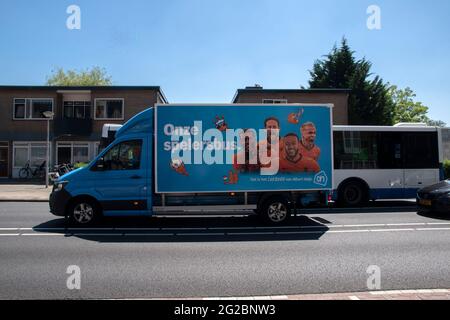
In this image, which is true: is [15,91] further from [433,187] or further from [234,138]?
[433,187]

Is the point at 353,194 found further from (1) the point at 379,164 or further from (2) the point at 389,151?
(2) the point at 389,151

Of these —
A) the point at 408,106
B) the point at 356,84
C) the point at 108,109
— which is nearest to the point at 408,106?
the point at 408,106

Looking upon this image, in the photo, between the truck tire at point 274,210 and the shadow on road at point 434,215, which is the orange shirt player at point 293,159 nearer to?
the truck tire at point 274,210

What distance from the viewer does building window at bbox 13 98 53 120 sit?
87.6 ft

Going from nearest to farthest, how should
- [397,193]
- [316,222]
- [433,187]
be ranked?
[316,222], [433,187], [397,193]

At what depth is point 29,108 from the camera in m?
26.7

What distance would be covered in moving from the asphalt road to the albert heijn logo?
1.11m

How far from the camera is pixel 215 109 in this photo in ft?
29.3

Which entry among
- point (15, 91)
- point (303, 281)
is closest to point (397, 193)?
point (303, 281)

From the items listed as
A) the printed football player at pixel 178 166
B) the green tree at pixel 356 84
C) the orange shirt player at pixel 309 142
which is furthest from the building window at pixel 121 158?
the green tree at pixel 356 84

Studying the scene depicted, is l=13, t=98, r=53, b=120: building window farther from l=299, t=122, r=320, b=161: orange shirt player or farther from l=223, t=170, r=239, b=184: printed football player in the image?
l=299, t=122, r=320, b=161: orange shirt player

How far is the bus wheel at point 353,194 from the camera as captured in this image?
12750 millimetres

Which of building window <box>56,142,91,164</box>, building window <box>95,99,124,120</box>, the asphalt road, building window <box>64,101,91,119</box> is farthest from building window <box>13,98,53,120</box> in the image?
the asphalt road
